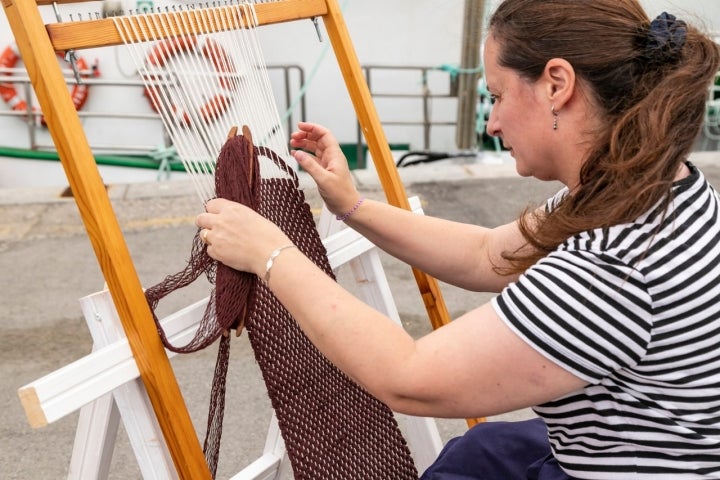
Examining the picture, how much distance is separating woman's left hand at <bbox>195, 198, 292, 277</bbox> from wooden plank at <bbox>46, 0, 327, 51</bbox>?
275 mm

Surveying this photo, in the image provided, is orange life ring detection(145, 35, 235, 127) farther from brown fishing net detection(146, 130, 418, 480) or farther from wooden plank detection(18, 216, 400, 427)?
wooden plank detection(18, 216, 400, 427)

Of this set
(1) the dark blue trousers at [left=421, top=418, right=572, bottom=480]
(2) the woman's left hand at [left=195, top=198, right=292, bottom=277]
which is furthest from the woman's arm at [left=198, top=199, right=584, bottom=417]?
(1) the dark blue trousers at [left=421, top=418, right=572, bottom=480]

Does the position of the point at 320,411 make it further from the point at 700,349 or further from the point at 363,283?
the point at 700,349

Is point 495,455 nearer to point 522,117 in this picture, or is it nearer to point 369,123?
point 522,117

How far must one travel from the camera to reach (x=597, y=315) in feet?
2.93

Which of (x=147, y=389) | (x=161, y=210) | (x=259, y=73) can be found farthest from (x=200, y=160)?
(x=161, y=210)

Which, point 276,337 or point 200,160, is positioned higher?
point 200,160

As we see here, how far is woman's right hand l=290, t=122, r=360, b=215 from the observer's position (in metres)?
1.34

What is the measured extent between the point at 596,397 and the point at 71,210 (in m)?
3.55

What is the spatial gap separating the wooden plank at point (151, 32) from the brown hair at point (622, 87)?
47cm

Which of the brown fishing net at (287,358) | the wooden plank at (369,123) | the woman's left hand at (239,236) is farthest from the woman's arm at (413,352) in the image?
the wooden plank at (369,123)

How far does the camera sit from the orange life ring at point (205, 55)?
1172 mm

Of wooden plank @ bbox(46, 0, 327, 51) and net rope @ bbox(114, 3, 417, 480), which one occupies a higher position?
wooden plank @ bbox(46, 0, 327, 51)

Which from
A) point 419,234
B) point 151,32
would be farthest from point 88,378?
point 419,234
